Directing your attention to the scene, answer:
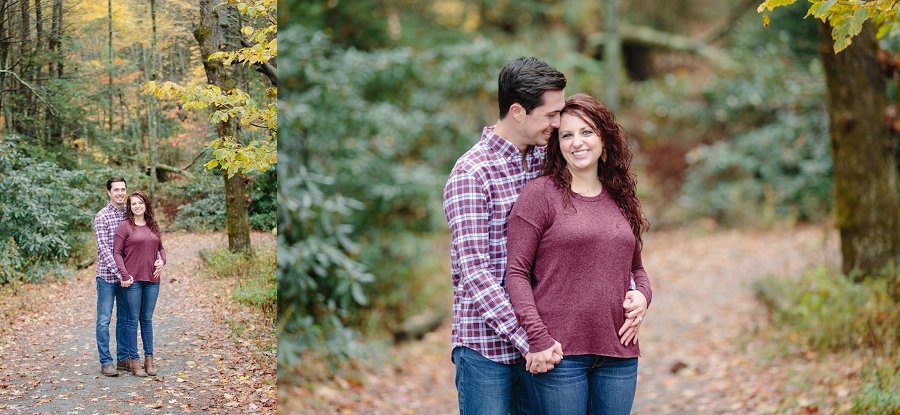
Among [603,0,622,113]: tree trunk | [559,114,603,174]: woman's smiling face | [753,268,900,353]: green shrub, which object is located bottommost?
[753,268,900,353]: green shrub

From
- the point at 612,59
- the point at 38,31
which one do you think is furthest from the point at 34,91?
the point at 612,59

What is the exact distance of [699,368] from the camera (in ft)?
18.8

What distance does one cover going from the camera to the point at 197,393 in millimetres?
2975

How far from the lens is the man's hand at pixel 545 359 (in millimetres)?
2143

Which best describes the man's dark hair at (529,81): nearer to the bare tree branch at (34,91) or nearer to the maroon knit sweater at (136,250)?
the maroon knit sweater at (136,250)

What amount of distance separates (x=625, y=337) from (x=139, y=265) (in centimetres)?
175

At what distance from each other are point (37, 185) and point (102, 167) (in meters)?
0.21

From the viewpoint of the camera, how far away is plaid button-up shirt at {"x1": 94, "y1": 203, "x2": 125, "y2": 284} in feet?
9.14

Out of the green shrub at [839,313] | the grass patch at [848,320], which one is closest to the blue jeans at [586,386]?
the grass patch at [848,320]

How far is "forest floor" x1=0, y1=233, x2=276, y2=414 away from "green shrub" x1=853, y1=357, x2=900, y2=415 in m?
2.80

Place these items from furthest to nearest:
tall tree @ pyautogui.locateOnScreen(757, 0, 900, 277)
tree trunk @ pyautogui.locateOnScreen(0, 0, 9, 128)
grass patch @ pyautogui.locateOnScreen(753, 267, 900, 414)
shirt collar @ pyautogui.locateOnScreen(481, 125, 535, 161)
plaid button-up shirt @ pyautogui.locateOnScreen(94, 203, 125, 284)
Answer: tall tree @ pyautogui.locateOnScreen(757, 0, 900, 277) < grass patch @ pyautogui.locateOnScreen(753, 267, 900, 414) < plaid button-up shirt @ pyautogui.locateOnScreen(94, 203, 125, 284) < tree trunk @ pyautogui.locateOnScreen(0, 0, 9, 128) < shirt collar @ pyautogui.locateOnScreen(481, 125, 535, 161)

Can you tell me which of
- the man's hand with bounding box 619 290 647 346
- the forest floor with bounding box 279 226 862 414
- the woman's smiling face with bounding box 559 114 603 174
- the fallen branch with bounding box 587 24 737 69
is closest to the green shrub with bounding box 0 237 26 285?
the woman's smiling face with bounding box 559 114 603 174

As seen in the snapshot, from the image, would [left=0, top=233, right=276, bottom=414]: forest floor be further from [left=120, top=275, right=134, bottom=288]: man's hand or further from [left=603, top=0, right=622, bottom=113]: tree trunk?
[left=603, top=0, right=622, bottom=113]: tree trunk

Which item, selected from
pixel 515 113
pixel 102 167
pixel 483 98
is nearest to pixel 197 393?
pixel 102 167
